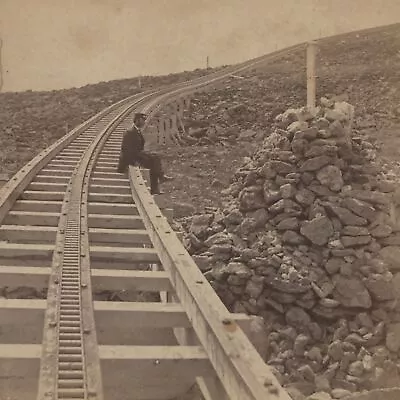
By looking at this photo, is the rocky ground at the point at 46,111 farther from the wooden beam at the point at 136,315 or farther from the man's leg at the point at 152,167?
the wooden beam at the point at 136,315

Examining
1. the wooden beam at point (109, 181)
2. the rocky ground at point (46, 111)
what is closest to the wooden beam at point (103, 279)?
the wooden beam at point (109, 181)

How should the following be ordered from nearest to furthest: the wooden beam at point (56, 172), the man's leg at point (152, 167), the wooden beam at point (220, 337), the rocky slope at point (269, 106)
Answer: the wooden beam at point (220, 337) → the man's leg at point (152, 167) → the wooden beam at point (56, 172) → the rocky slope at point (269, 106)

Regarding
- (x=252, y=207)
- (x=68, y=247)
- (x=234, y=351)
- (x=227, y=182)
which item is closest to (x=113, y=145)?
(x=227, y=182)

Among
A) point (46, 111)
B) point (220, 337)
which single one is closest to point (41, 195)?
point (220, 337)

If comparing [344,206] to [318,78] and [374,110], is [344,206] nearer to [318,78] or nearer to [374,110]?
[374,110]

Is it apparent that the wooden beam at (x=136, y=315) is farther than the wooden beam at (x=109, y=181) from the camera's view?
No
